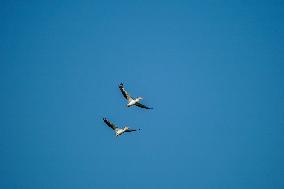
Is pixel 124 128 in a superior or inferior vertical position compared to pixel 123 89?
inferior

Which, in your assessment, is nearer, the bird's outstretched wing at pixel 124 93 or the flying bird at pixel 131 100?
the bird's outstretched wing at pixel 124 93

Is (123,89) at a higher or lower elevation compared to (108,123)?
higher

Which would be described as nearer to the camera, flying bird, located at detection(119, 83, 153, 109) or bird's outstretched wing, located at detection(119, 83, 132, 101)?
bird's outstretched wing, located at detection(119, 83, 132, 101)

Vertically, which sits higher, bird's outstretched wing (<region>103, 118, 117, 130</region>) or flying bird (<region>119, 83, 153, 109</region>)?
flying bird (<region>119, 83, 153, 109</region>)

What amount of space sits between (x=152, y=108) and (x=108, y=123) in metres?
4.85

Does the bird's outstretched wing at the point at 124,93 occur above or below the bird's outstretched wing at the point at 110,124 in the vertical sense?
above

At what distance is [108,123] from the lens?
162ft

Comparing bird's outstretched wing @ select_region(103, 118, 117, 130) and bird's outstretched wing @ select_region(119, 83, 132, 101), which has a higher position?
bird's outstretched wing @ select_region(119, 83, 132, 101)

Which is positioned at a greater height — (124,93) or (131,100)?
(124,93)

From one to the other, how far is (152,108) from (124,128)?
3.92 meters

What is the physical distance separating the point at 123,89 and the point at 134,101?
6.09 feet

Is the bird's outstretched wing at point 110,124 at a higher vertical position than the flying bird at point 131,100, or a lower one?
lower

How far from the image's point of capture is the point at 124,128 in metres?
50.7

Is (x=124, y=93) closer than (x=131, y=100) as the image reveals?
Yes
